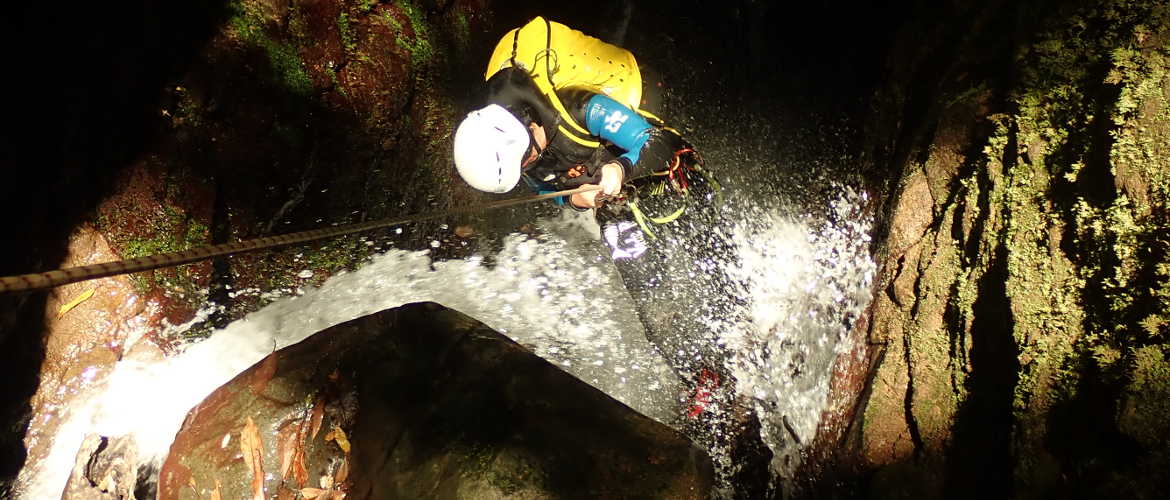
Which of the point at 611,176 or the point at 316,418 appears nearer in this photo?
the point at 316,418

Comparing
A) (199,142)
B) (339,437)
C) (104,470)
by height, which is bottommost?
(104,470)

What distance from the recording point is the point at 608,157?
332cm

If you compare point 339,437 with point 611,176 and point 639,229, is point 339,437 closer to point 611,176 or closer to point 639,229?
point 611,176

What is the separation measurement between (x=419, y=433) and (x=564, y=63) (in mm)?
2314

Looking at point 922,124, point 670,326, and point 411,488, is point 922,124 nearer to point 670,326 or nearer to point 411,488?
point 670,326

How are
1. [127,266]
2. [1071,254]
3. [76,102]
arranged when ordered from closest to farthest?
[127,266], [1071,254], [76,102]

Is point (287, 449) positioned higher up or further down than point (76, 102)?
further down

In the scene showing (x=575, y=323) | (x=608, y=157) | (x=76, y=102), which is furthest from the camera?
(x=575, y=323)

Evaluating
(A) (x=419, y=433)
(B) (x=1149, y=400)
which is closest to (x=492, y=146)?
(A) (x=419, y=433)

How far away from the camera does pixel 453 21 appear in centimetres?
385

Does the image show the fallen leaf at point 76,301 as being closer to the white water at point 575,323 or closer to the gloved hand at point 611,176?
the white water at point 575,323

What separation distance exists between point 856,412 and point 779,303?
1.03 m

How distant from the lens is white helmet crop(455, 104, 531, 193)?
273 centimetres

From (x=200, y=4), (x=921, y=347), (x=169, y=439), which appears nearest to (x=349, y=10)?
(x=200, y=4)
